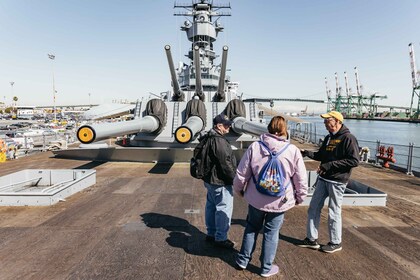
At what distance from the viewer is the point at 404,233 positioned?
359 cm

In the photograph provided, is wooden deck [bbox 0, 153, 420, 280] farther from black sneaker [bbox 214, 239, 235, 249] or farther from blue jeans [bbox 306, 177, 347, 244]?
blue jeans [bbox 306, 177, 347, 244]

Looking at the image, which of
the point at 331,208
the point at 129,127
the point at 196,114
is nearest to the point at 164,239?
the point at 331,208

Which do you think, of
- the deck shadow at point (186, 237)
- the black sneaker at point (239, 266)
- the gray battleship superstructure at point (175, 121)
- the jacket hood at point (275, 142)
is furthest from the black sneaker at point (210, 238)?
the gray battleship superstructure at point (175, 121)

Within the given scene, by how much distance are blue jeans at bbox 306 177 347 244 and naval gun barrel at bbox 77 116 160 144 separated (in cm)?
372

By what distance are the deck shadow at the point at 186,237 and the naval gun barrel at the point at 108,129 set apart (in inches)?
66.2

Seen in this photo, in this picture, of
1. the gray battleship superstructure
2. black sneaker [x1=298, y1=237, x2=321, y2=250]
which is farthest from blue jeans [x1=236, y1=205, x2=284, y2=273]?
the gray battleship superstructure

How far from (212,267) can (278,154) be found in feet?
4.50

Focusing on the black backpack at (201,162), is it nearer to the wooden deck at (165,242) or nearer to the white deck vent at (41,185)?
the wooden deck at (165,242)

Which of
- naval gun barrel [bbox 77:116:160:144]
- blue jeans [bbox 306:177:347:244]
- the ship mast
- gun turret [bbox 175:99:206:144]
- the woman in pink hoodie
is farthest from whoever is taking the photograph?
the ship mast

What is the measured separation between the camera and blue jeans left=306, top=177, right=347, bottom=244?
3047 mm

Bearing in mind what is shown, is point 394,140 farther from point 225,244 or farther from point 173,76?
point 225,244

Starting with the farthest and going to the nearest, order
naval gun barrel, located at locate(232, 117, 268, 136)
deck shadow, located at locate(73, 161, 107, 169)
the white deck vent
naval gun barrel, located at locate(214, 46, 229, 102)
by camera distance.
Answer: deck shadow, located at locate(73, 161, 107, 169), naval gun barrel, located at locate(214, 46, 229, 102), naval gun barrel, located at locate(232, 117, 268, 136), the white deck vent

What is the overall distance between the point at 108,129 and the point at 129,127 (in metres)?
1.12

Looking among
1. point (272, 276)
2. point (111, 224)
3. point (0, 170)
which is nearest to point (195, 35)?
point (0, 170)
